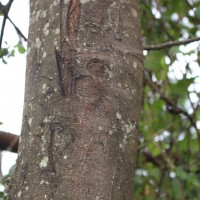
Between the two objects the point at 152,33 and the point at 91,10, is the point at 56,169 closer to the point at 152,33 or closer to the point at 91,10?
the point at 91,10

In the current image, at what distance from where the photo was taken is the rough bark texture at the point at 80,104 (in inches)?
30.8

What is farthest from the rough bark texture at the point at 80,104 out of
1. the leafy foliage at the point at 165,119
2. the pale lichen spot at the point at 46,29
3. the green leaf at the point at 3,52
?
the leafy foliage at the point at 165,119

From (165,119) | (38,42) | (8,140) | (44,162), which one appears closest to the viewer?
(44,162)

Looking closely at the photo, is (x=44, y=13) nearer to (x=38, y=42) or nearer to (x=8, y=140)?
(x=38, y=42)

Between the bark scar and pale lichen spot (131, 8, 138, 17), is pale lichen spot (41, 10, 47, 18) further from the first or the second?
pale lichen spot (131, 8, 138, 17)

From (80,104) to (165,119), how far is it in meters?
2.07

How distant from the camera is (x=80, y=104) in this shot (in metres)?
0.82

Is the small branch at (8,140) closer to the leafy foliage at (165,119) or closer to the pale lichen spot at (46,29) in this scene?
the pale lichen spot at (46,29)

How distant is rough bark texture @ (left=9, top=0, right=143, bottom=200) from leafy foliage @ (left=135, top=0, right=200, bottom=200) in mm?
1658

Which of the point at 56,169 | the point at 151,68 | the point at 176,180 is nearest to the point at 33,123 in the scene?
the point at 56,169

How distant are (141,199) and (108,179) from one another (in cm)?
209

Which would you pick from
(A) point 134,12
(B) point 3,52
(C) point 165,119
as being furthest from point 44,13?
(C) point 165,119

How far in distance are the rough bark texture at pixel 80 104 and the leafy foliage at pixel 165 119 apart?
1.66 metres

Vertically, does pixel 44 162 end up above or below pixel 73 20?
below
